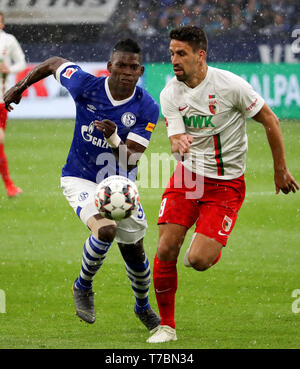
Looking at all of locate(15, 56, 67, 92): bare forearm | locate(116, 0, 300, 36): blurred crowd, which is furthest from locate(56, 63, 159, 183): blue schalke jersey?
locate(116, 0, 300, 36): blurred crowd

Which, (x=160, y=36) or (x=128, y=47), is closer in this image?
(x=128, y=47)

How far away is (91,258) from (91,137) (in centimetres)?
85

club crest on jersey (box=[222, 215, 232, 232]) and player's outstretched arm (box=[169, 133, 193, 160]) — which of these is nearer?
player's outstretched arm (box=[169, 133, 193, 160])

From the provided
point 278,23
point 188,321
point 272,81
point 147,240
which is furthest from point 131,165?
point 278,23

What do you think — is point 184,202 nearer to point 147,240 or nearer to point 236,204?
point 236,204

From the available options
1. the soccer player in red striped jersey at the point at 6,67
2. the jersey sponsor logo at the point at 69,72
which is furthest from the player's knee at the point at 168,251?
the soccer player in red striped jersey at the point at 6,67

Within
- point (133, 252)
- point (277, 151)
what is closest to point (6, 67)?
point (133, 252)

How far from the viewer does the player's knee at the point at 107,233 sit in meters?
5.27

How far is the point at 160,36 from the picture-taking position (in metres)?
18.5

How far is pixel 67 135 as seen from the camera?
1573cm

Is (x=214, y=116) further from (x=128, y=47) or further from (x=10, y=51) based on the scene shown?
(x=10, y=51)

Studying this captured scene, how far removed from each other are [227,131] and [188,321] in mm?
1360

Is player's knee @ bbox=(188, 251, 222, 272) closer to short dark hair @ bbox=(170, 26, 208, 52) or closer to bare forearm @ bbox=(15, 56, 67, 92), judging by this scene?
short dark hair @ bbox=(170, 26, 208, 52)

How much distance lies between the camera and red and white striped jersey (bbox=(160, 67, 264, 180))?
17.5ft
